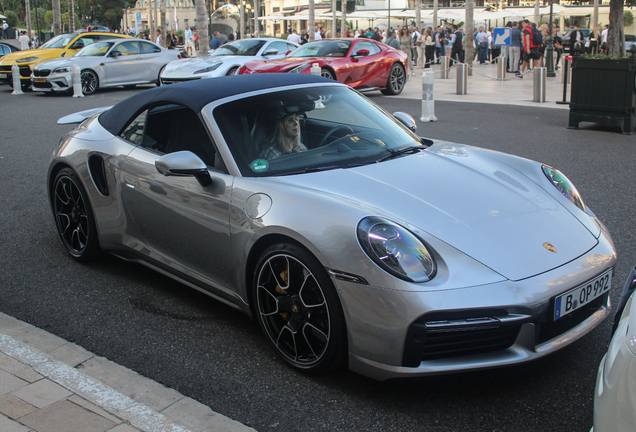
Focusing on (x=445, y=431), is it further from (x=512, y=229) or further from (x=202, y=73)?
(x=202, y=73)

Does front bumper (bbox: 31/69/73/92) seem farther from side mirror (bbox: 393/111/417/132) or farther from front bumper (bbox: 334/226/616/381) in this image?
front bumper (bbox: 334/226/616/381)

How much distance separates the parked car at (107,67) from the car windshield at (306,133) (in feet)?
51.2

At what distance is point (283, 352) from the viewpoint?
10.5 ft

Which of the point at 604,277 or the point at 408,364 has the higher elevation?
the point at 604,277

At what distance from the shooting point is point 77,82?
Result: 696 inches

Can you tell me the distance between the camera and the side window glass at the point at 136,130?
4.22m

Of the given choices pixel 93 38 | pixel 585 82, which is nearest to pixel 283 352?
pixel 585 82

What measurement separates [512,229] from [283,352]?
1220 millimetres

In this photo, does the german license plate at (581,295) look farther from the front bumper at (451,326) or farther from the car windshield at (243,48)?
the car windshield at (243,48)

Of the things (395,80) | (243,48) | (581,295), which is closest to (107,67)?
(243,48)

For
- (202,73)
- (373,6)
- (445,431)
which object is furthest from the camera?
(373,6)

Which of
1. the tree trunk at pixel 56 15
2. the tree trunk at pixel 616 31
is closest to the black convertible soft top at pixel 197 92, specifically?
Answer: the tree trunk at pixel 616 31

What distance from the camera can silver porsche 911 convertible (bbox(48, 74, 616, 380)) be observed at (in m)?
2.68

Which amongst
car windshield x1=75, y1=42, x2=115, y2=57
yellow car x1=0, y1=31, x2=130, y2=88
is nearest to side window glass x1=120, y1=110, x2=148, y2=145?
car windshield x1=75, y1=42, x2=115, y2=57
